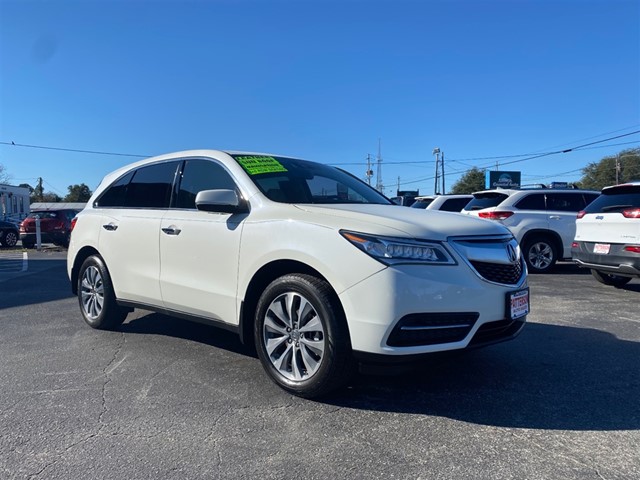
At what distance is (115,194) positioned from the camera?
17.5ft

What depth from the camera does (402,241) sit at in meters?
3.08

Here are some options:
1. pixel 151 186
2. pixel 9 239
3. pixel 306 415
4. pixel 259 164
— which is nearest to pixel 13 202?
pixel 9 239

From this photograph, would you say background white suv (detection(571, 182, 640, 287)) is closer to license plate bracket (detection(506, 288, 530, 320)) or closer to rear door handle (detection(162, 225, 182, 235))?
license plate bracket (detection(506, 288, 530, 320))

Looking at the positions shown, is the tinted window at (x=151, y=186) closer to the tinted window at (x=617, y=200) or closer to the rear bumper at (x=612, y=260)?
the rear bumper at (x=612, y=260)

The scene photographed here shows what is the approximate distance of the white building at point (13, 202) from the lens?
35875mm

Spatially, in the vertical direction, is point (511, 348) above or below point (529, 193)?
below

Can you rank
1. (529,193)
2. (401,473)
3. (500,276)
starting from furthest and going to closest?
(529,193) → (500,276) → (401,473)

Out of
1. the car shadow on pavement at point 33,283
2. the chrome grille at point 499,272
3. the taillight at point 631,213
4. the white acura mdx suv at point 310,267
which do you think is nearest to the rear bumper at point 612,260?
the taillight at point 631,213

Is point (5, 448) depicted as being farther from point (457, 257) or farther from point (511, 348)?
point (511, 348)

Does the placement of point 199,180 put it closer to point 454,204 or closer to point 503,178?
point 454,204

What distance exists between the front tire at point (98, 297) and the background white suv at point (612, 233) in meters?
6.57

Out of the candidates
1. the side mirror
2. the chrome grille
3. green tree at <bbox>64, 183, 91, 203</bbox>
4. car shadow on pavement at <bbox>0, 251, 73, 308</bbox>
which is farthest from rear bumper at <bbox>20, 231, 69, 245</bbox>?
green tree at <bbox>64, 183, 91, 203</bbox>

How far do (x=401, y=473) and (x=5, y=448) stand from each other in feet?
7.23

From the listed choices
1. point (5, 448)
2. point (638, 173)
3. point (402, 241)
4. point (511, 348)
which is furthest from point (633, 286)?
point (638, 173)
